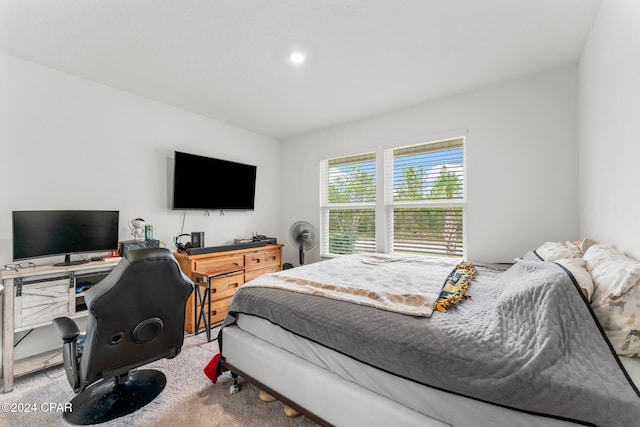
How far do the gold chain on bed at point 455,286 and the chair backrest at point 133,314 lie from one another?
5.13 ft

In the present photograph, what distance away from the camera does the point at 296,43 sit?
2.13 metres

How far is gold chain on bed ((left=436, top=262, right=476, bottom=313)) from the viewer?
1.47m

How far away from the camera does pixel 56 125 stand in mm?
2510

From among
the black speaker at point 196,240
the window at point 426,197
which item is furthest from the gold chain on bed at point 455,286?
the black speaker at point 196,240

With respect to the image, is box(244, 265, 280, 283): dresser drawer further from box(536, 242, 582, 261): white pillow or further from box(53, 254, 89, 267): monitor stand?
box(536, 242, 582, 261): white pillow

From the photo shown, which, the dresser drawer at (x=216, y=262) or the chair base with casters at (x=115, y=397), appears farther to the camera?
the dresser drawer at (x=216, y=262)

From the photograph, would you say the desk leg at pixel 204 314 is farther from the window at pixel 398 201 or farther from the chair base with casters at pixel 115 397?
the window at pixel 398 201

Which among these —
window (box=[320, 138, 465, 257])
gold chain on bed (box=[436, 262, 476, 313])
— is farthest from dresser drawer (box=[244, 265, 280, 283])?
gold chain on bed (box=[436, 262, 476, 313])

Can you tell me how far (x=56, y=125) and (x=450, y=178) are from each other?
159 inches

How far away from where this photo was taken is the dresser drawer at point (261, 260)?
360cm

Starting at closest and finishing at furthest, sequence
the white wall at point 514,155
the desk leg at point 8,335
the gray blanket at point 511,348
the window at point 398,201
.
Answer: the gray blanket at point 511,348 < the desk leg at point 8,335 < the white wall at point 514,155 < the window at point 398,201

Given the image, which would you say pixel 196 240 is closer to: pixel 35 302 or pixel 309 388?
pixel 35 302

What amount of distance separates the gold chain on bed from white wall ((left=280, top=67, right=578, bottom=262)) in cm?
75

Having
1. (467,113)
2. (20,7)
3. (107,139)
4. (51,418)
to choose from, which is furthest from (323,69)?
(51,418)
